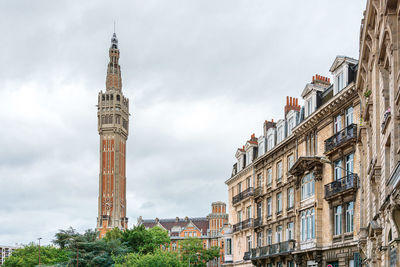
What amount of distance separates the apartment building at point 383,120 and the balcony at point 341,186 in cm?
511

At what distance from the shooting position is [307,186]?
40000 mm

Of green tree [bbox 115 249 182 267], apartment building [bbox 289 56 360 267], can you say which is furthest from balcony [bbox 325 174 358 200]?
green tree [bbox 115 249 182 267]

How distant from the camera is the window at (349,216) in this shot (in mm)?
32906

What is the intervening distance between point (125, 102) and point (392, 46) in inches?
5530

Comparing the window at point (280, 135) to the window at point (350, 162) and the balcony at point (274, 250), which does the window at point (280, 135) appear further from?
the window at point (350, 162)

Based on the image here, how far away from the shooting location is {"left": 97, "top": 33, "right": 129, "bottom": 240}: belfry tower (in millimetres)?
138500

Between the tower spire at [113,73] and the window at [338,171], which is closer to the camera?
the window at [338,171]

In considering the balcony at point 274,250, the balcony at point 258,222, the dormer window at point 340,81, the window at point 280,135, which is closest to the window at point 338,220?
the balcony at point 274,250

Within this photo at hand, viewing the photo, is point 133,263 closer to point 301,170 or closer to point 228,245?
point 228,245

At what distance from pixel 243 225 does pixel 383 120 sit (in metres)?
37.0

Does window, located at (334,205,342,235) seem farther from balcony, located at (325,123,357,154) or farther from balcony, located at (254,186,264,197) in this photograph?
balcony, located at (254,186,264,197)

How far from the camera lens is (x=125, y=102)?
505ft

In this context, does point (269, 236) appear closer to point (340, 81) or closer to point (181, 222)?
point (340, 81)

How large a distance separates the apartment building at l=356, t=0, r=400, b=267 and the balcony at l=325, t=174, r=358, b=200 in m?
5.11
